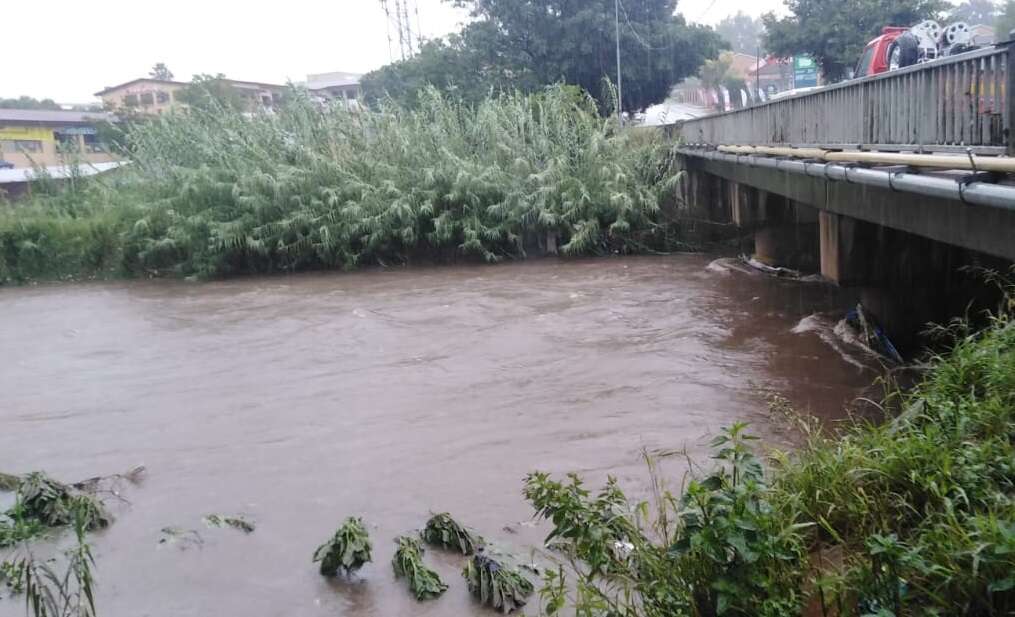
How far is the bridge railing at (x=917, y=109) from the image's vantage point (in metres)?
5.26

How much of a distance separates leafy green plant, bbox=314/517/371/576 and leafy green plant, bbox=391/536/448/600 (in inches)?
6.9

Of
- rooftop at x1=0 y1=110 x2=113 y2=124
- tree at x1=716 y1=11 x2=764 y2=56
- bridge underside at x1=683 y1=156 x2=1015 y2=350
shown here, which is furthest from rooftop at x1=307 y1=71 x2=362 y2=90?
bridge underside at x1=683 y1=156 x2=1015 y2=350

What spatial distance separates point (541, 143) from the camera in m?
18.8

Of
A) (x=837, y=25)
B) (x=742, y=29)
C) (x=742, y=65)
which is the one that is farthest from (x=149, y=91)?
(x=742, y=29)

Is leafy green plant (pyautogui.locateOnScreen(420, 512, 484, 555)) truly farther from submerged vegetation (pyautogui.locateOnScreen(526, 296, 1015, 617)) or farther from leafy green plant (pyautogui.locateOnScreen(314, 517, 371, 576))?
submerged vegetation (pyautogui.locateOnScreen(526, 296, 1015, 617))

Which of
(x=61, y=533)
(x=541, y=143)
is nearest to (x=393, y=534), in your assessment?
(x=61, y=533)

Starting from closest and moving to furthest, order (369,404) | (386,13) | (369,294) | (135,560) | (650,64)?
(135,560) → (369,404) → (369,294) → (650,64) → (386,13)

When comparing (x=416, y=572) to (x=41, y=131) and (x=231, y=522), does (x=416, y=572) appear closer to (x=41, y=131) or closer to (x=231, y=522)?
(x=231, y=522)

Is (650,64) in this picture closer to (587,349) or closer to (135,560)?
(587,349)

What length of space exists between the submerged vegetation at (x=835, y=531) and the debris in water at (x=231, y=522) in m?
2.28

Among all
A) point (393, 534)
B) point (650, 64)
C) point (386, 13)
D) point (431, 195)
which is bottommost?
point (393, 534)

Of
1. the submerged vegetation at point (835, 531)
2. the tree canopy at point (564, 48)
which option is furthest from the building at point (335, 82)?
the submerged vegetation at point (835, 531)

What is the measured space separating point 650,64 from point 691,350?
26773 mm

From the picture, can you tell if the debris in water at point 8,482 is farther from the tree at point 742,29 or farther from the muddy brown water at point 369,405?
the tree at point 742,29
